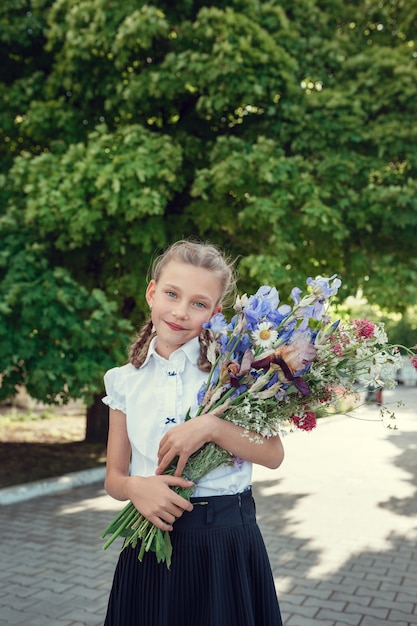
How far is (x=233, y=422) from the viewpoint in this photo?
197 centimetres

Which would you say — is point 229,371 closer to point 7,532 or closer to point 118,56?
point 7,532

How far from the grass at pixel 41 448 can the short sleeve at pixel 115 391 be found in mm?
7108

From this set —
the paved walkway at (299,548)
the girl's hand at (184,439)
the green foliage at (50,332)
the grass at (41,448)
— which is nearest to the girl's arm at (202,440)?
the girl's hand at (184,439)

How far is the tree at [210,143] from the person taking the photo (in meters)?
7.94

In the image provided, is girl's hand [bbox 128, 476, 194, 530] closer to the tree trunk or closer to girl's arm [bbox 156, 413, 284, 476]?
girl's arm [bbox 156, 413, 284, 476]

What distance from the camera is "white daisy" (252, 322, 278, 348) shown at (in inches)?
75.4

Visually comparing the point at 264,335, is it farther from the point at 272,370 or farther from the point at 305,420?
the point at 305,420

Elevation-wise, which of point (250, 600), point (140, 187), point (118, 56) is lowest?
point (250, 600)

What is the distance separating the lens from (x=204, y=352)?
215 centimetres

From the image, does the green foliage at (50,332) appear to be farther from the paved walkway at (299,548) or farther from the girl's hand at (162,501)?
the girl's hand at (162,501)

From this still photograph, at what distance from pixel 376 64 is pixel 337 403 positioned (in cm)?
767

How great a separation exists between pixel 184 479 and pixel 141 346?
0.55 m

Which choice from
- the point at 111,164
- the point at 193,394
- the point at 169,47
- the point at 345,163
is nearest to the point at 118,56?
the point at 169,47

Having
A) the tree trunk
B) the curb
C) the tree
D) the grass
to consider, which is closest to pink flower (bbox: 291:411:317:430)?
the tree
